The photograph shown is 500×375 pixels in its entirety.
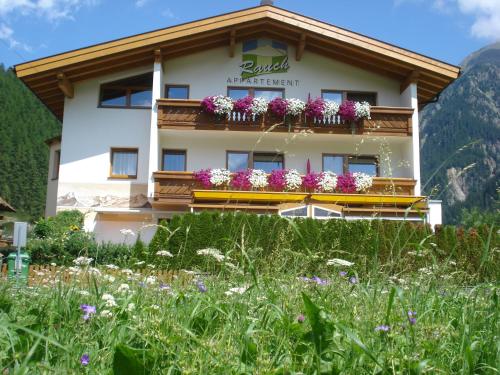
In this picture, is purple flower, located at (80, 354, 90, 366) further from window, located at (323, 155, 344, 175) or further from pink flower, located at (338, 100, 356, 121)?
window, located at (323, 155, 344, 175)

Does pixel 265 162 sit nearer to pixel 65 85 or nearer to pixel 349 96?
pixel 349 96

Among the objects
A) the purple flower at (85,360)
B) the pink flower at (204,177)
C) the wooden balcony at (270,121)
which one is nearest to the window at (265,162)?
the wooden balcony at (270,121)

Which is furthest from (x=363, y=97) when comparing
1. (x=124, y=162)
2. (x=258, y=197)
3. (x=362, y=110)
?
(x=124, y=162)

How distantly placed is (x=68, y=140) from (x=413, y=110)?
1326 cm

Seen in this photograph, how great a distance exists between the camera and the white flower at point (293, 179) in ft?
61.3

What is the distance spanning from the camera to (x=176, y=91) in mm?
21344

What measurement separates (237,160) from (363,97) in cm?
590

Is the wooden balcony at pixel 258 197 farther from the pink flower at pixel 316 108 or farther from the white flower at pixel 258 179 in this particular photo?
the pink flower at pixel 316 108

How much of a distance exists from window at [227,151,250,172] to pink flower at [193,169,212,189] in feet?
6.09

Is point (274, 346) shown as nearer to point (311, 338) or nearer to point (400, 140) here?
point (311, 338)

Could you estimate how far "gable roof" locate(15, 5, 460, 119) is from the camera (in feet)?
64.1

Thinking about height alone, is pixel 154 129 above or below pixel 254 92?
below

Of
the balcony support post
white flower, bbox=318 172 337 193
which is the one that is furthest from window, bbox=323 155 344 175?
the balcony support post

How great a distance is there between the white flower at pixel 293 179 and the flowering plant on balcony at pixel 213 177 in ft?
6.90
